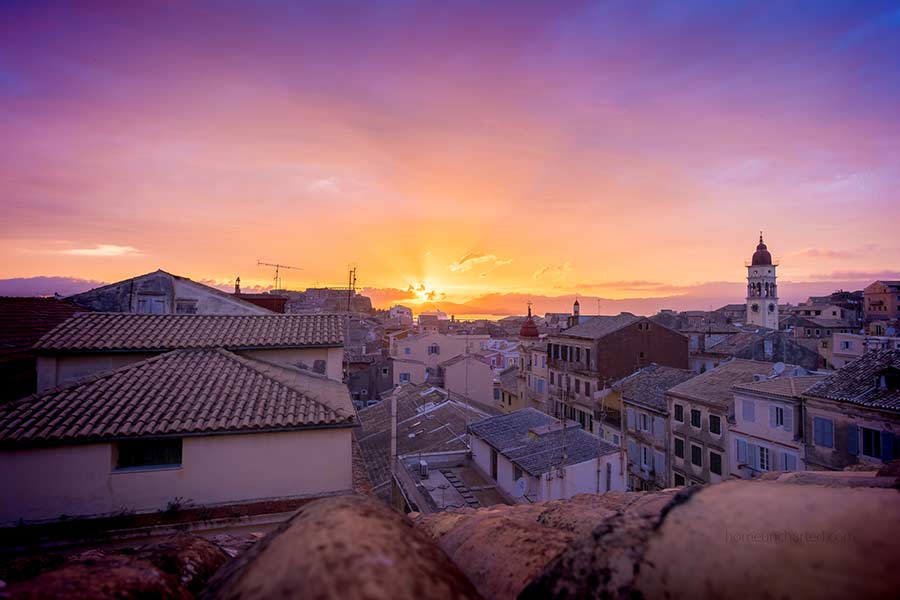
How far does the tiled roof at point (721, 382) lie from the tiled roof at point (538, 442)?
9.50 metres

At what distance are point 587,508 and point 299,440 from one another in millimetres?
6951

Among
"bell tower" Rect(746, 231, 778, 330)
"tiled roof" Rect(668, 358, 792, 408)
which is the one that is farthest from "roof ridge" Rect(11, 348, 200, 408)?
"bell tower" Rect(746, 231, 778, 330)

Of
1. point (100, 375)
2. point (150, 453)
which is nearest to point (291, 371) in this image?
point (100, 375)

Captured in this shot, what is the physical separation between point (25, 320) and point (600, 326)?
39802mm

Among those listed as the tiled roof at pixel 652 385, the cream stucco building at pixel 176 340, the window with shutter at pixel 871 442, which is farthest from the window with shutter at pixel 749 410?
the cream stucco building at pixel 176 340

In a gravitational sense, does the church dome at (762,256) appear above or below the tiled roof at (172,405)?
above

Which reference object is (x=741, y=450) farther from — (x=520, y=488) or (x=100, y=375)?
(x=100, y=375)

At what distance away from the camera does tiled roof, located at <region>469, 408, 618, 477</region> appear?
778 inches

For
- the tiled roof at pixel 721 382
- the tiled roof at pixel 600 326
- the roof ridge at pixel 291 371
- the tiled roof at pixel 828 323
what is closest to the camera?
the roof ridge at pixel 291 371

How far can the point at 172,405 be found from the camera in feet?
30.2

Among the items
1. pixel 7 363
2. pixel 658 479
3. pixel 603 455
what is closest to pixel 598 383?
pixel 658 479

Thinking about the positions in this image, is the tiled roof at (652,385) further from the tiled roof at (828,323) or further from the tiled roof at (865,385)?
the tiled roof at (828,323)

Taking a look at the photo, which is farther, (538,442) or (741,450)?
(741,450)

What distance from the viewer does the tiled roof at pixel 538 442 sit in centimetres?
1977
